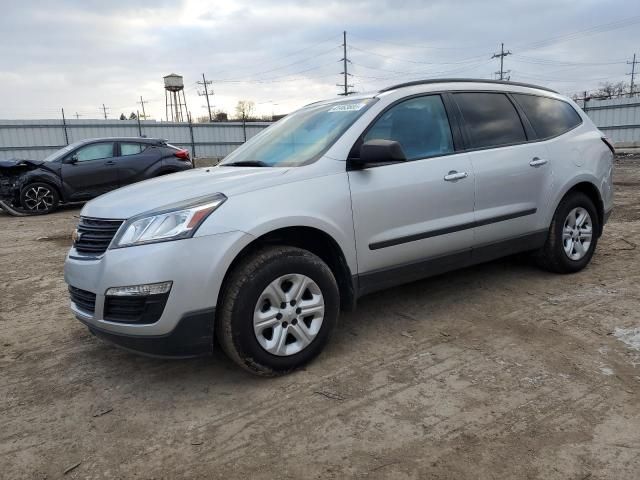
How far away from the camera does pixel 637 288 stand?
4328 mm

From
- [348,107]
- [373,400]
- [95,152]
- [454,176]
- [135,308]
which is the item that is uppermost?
[95,152]

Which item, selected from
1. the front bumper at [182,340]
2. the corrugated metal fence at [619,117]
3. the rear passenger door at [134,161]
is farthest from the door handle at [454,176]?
the corrugated metal fence at [619,117]

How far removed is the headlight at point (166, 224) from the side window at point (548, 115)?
3124 mm

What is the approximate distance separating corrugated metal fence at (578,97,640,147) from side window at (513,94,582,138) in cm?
1939

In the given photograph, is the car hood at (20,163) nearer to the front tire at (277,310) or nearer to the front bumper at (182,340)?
the front bumper at (182,340)

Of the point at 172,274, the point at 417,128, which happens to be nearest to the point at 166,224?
the point at 172,274

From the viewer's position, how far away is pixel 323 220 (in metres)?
3.11

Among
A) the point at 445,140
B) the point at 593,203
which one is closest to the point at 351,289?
the point at 445,140

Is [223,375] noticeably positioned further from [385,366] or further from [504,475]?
[504,475]

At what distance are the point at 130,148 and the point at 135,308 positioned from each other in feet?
30.3

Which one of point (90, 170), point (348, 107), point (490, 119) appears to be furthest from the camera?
point (90, 170)

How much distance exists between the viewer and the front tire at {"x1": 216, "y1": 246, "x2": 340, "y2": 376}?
2.81 metres

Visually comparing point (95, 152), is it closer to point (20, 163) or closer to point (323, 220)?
point (20, 163)

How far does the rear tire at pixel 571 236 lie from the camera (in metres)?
4.59
